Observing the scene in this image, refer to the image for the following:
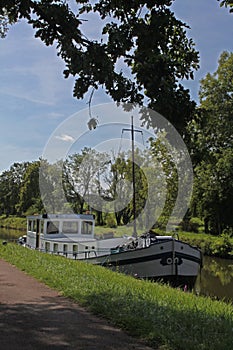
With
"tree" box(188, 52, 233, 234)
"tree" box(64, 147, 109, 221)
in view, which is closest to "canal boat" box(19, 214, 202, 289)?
"tree" box(64, 147, 109, 221)

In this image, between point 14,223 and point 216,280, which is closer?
point 216,280

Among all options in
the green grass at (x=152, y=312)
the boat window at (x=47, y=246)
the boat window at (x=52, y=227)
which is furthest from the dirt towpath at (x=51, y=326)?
the boat window at (x=52, y=227)

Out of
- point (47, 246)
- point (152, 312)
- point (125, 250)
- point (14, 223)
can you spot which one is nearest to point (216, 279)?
point (125, 250)

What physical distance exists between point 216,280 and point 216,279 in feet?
1.00

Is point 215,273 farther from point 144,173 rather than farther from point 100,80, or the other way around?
point 100,80

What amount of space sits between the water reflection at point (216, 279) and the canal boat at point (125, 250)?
1205 mm

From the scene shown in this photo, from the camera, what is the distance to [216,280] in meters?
24.1

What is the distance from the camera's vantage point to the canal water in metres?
Result: 20.0

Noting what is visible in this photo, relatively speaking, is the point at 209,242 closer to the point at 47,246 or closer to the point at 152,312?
the point at 47,246

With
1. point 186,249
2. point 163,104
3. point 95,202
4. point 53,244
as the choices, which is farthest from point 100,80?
point 95,202

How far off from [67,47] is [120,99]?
49.7 inches

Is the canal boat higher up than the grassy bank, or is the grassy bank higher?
the grassy bank

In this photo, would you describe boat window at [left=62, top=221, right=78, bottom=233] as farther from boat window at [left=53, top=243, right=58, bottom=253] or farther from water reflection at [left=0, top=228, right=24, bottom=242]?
water reflection at [left=0, top=228, right=24, bottom=242]

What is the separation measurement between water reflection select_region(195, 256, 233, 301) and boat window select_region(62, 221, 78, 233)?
6.57m
